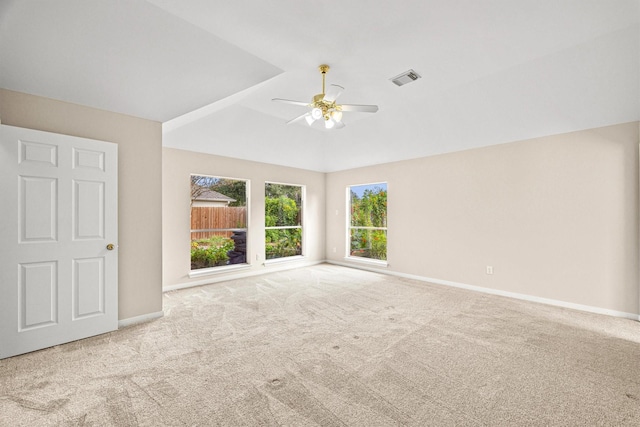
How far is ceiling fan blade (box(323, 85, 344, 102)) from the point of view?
302 cm

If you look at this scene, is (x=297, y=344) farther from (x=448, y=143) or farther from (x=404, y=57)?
(x=448, y=143)

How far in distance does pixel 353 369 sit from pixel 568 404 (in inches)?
59.3

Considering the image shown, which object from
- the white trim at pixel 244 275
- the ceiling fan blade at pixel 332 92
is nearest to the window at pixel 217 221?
the white trim at pixel 244 275

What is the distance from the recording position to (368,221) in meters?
6.71

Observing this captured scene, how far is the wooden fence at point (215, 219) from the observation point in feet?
17.2

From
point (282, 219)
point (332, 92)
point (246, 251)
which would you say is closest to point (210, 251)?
point (246, 251)

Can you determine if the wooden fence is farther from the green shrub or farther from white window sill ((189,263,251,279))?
white window sill ((189,263,251,279))

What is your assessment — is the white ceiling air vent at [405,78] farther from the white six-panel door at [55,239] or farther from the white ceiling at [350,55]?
the white six-panel door at [55,239]

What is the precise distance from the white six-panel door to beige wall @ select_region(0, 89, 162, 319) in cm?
15

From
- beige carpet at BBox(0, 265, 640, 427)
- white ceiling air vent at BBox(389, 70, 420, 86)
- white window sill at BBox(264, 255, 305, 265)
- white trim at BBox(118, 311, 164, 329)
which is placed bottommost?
beige carpet at BBox(0, 265, 640, 427)

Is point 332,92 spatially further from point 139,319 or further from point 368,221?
point 368,221

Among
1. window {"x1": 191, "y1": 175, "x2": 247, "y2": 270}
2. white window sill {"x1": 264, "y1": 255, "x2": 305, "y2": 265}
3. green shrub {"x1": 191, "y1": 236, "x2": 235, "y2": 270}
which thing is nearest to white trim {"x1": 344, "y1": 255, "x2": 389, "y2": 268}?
white window sill {"x1": 264, "y1": 255, "x2": 305, "y2": 265}

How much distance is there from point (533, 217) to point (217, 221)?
18.1 feet

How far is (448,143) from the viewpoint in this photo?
488 centimetres
